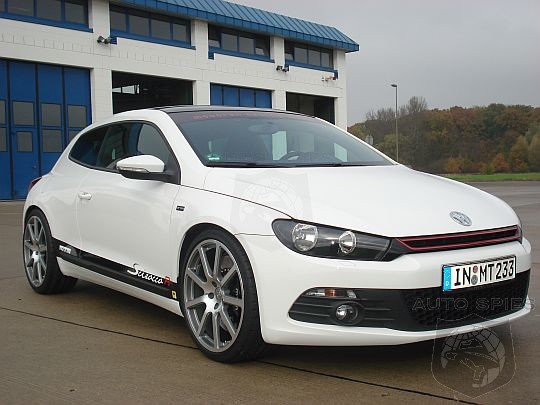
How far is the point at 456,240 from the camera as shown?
3.10 meters

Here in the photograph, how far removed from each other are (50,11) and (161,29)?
4920mm

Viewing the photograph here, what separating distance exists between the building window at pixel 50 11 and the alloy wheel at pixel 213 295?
20.0 meters

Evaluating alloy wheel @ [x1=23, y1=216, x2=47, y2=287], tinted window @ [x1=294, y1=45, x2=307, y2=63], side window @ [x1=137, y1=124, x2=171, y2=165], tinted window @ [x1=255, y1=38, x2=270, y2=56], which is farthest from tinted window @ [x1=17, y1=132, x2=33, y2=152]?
side window @ [x1=137, y1=124, x2=171, y2=165]

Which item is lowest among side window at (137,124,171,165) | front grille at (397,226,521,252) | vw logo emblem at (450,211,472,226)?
front grille at (397,226,521,252)

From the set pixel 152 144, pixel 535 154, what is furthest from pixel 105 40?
pixel 535 154

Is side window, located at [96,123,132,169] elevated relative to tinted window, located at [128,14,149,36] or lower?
lower

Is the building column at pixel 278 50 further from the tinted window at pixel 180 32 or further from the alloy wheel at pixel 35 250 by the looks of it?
the alloy wheel at pixel 35 250

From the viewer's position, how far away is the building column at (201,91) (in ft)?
88.0

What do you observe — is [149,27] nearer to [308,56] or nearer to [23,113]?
[23,113]

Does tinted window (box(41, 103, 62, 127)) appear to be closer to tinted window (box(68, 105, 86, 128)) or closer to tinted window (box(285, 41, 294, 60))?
tinted window (box(68, 105, 86, 128))

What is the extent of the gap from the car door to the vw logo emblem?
161cm

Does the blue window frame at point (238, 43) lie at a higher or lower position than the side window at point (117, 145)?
higher

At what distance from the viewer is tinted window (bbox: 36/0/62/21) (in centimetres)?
2166

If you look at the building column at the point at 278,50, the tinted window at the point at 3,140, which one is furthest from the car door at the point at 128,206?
the building column at the point at 278,50
